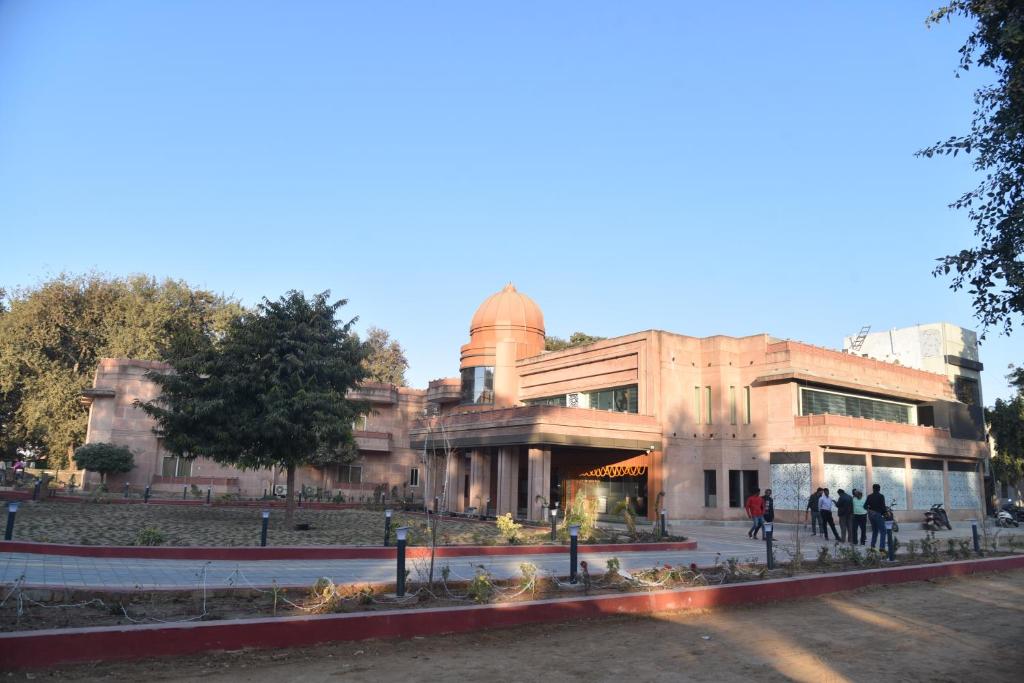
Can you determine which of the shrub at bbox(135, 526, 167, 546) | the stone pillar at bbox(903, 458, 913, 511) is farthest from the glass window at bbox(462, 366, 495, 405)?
the shrub at bbox(135, 526, 167, 546)

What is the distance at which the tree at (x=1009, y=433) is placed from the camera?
1772 inches

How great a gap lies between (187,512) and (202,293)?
103 ft

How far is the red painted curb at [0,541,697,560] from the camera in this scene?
1366 cm

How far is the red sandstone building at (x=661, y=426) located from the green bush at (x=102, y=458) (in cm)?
201

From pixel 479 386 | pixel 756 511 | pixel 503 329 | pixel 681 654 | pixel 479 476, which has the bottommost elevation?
pixel 681 654

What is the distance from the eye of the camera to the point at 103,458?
38812mm

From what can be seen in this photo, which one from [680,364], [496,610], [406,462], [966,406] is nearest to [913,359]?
[966,406]

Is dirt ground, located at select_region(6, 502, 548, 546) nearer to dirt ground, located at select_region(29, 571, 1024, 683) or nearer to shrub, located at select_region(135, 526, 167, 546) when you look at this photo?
shrub, located at select_region(135, 526, 167, 546)

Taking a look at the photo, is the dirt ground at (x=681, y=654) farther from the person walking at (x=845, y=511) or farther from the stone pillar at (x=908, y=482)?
the stone pillar at (x=908, y=482)

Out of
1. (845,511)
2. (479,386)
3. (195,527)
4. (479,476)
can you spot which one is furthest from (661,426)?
(195,527)

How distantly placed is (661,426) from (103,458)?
Result: 28961 millimetres

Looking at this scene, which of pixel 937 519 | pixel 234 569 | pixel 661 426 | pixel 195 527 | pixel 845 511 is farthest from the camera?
pixel 661 426

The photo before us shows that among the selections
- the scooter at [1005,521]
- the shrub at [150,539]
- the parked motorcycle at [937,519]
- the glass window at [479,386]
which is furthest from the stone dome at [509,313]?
the shrub at [150,539]

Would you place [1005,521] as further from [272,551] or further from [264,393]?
[272,551]
